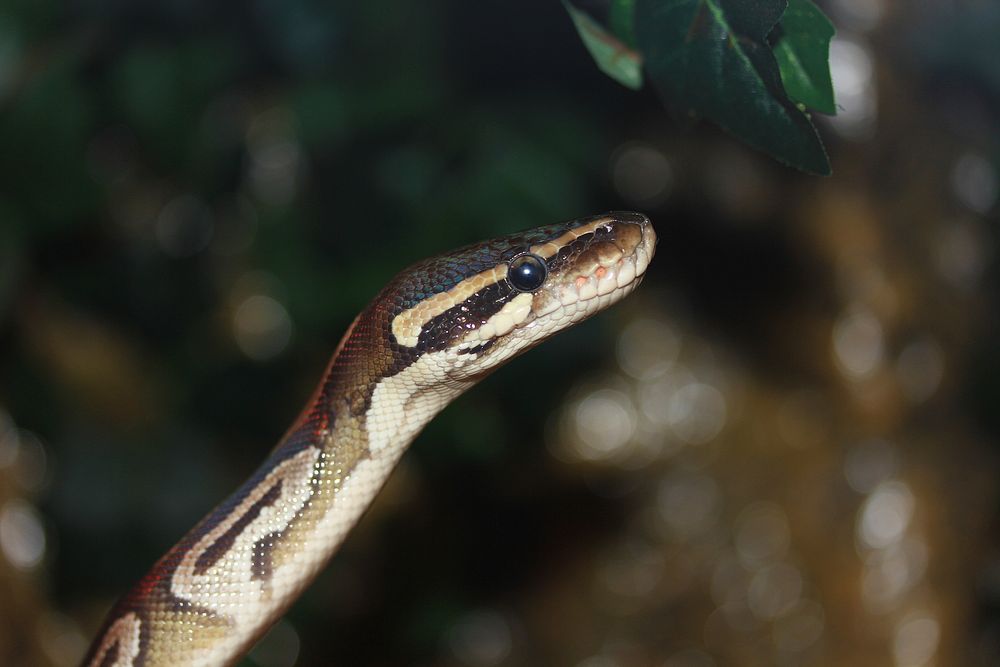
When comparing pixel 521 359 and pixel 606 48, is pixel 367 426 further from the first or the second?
pixel 521 359

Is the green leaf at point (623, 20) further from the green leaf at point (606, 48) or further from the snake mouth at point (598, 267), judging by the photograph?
the snake mouth at point (598, 267)

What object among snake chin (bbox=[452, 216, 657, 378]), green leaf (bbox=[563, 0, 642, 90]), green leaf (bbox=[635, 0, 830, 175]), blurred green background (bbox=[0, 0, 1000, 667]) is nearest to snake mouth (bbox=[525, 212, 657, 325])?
snake chin (bbox=[452, 216, 657, 378])

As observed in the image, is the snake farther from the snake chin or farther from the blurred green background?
the blurred green background

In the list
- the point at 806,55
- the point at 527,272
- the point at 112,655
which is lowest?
the point at 112,655

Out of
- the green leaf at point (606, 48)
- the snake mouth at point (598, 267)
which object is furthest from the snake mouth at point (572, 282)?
the green leaf at point (606, 48)

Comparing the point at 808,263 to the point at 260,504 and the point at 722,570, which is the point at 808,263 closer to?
the point at 722,570

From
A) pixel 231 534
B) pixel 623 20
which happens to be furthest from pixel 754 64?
pixel 231 534

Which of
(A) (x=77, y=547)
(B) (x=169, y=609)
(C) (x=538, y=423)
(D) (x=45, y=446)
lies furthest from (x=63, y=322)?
(B) (x=169, y=609)
